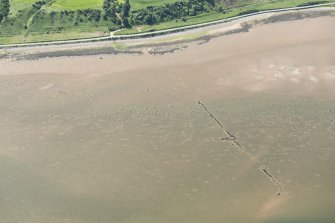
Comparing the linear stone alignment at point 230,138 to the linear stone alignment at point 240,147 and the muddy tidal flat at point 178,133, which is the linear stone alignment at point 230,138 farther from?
the muddy tidal flat at point 178,133

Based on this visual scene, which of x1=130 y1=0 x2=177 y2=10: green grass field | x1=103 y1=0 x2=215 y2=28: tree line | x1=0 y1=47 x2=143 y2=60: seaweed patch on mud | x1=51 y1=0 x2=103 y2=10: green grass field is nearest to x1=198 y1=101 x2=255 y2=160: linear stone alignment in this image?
x1=0 y1=47 x2=143 y2=60: seaweed patch on mud

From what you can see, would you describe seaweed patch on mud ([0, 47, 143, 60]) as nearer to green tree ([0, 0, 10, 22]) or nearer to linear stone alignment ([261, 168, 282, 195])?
green tree ([0, 0, 10, 22])

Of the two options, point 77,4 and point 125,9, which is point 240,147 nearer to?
point 125,9

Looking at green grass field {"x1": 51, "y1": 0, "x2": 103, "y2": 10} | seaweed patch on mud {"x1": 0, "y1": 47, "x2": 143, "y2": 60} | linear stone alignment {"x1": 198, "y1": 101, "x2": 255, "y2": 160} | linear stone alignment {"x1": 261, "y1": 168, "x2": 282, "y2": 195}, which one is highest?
green grass field {"x1": 51, "y1": 0, "x2": 103, "y2": 10}

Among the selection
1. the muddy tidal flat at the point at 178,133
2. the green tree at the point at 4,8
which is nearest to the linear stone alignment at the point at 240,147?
the muddy tidal flat at the point at 178,133

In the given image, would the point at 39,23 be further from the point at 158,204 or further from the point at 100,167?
the point at 158,204

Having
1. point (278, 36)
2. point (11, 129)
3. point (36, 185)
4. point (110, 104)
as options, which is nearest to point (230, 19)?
point (278, 36)
